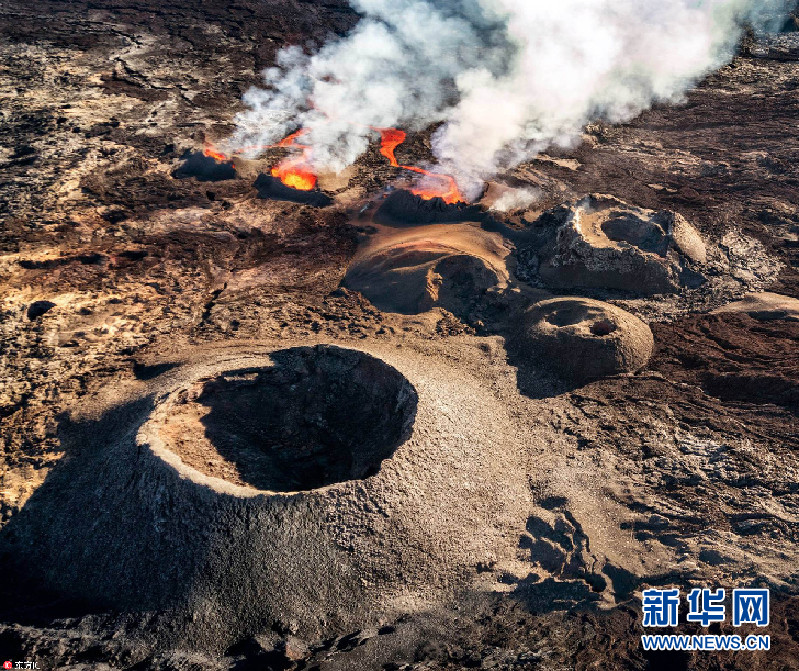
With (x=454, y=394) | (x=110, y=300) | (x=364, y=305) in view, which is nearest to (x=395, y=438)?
(x=454, y=394)

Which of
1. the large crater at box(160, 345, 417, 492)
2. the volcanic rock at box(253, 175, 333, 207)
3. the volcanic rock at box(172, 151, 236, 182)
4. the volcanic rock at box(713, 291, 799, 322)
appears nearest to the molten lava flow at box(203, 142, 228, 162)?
the volcanic rock at box(172, 151, 236, 182)

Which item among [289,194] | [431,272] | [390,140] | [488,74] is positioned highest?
[488,74]

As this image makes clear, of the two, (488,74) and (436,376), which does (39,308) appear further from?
(488,74)

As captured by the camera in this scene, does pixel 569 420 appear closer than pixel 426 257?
Yes

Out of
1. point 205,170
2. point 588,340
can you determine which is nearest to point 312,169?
point 205,170

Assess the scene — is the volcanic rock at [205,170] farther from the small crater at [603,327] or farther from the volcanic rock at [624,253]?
the small crater at [603,327]

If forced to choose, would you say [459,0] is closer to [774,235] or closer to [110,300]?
[774,235]
